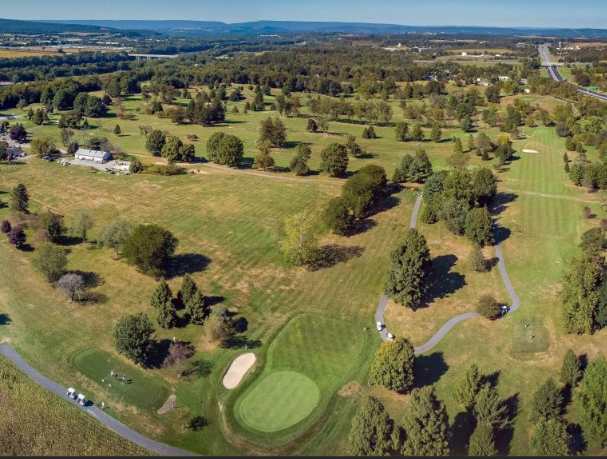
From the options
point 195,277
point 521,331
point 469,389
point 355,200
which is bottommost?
point 521,331

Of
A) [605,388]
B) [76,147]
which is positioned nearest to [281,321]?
[605,388]

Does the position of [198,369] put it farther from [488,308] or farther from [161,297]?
[488,308]

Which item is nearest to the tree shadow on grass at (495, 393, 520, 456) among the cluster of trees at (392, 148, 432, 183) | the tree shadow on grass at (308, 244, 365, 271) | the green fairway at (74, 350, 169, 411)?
the tree shadow on grass at (308, 244, 365, 271)

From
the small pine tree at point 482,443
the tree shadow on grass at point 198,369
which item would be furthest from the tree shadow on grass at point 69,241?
the small pine tree at point 482,443

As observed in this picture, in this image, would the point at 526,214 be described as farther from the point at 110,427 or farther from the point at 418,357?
the point at 110,427

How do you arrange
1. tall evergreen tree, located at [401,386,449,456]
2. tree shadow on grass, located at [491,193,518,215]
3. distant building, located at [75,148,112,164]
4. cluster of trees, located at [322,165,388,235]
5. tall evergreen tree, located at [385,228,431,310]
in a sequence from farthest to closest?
distant building, located at [75,148,112,164] → tree shadow on grass, located at [491,193,518,215] → cluster of trees, located at [322,165,388,235] → tall evergreen tree, located at [385,228,431,310] → tall evergreen tree, located at [401,386,449,456]

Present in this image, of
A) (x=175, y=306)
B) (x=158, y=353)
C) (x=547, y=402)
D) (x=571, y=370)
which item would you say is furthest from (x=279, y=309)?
(x=571, y=370)

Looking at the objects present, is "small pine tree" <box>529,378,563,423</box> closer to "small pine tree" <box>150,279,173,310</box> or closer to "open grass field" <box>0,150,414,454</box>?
"open grass field" <box>0,150,414,454</box>

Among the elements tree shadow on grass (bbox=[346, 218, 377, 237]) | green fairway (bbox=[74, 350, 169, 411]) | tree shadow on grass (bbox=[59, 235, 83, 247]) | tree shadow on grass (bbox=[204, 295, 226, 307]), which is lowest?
green fairway (bbox=[74, 350, 169, 411])
